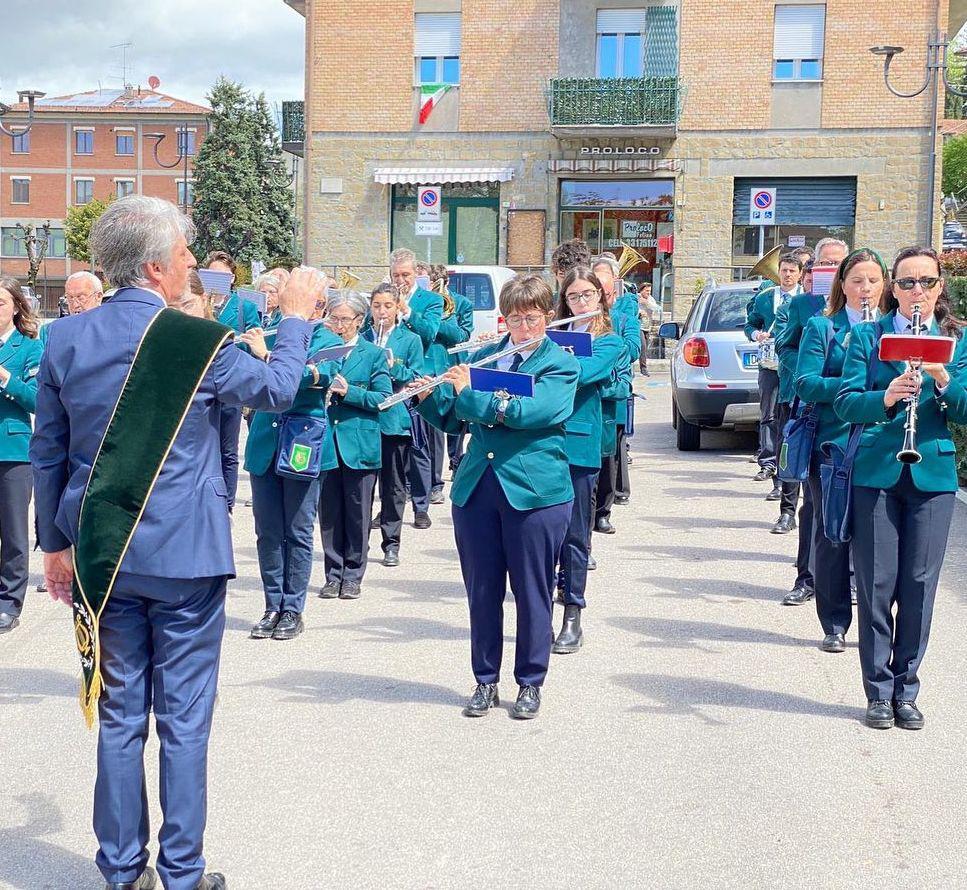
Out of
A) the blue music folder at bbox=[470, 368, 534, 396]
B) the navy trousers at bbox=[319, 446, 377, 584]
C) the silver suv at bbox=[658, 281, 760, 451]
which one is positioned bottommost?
the navy trousers at bbox=[319, 446, 377, 584]

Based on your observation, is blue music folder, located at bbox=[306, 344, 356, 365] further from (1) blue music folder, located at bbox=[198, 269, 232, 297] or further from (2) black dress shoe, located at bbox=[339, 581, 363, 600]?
(2) black dress shoe, located at bbox=[339, 581, 363, 600]

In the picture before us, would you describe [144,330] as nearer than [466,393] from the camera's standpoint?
Yes

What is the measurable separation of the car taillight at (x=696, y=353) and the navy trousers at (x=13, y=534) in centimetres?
879

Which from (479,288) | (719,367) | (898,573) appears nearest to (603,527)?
(719,367)

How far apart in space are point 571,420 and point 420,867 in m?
3.18

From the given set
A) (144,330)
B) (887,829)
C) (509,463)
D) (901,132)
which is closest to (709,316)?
(509,463)

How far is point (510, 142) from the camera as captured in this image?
3303cm

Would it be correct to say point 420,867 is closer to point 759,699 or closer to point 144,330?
point 144,330

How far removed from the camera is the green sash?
150 inches

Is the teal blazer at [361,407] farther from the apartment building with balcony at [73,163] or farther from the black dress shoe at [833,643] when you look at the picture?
the apartment building with balcony at [73,163]

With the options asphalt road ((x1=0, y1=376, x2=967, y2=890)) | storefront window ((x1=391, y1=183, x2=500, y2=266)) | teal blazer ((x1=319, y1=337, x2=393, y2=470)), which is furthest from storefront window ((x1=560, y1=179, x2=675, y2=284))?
asphalt road ((x1=0, y1=376, x2=967, y2=890))

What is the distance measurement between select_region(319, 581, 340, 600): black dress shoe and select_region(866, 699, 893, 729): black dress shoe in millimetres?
3682

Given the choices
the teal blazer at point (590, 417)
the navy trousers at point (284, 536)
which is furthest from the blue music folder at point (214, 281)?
the teal blazer at point (590, 417)

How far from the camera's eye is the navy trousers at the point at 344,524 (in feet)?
27.7
